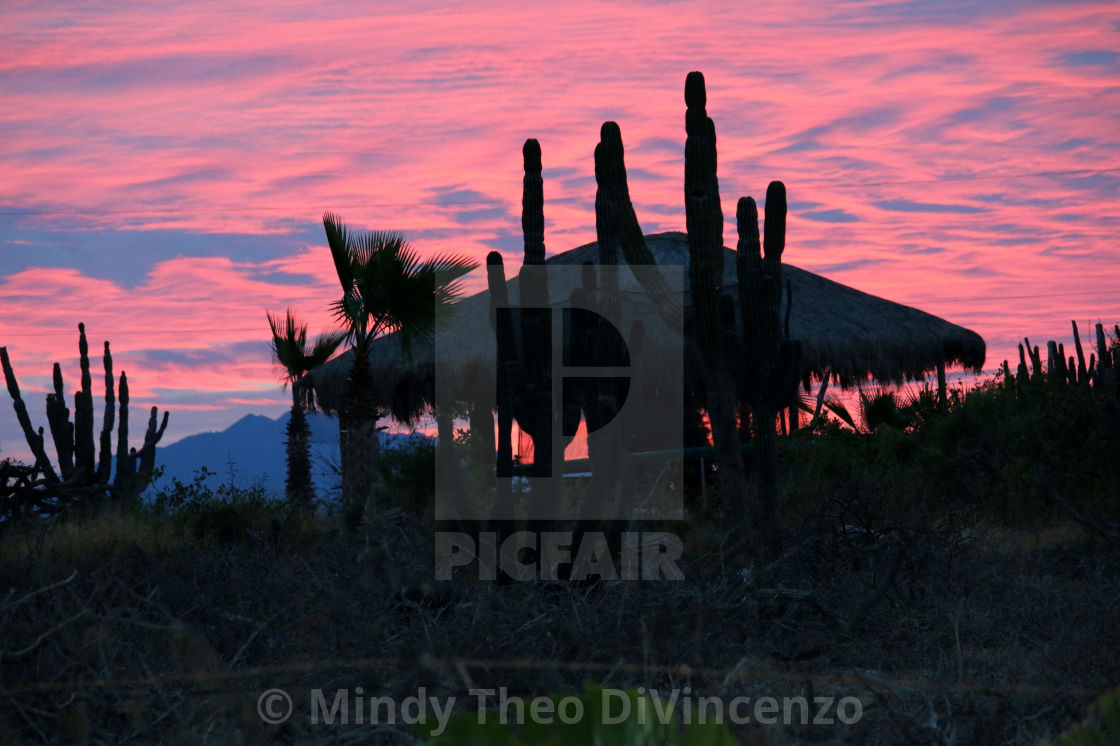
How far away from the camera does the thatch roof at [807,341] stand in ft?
56.0

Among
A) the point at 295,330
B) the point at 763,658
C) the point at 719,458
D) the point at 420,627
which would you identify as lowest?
the point at 763,658

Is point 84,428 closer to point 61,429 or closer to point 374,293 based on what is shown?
point 61,429

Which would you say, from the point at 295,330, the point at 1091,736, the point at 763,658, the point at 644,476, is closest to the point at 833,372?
the point at 644,476

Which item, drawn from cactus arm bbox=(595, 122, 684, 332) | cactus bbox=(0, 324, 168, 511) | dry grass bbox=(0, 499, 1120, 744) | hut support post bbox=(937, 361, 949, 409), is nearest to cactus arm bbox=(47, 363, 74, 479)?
cactus bbox=(0, 324, 168, 511)

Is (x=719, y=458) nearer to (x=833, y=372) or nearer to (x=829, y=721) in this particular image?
(x=829, y=721)

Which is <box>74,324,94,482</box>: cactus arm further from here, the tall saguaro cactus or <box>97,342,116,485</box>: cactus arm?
the tall saguaro cactus

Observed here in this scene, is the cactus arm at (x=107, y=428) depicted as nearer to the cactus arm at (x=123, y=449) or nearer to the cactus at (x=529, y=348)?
the cactus arm at (x=123, y=449)

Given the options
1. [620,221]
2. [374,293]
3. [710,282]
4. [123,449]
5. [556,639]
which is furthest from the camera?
[123,449]

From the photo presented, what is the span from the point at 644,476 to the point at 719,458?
7042mm

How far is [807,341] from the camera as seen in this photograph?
17.6 metres

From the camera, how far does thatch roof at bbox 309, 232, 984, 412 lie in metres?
17.1

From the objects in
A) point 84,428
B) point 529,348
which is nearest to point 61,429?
point 84,428

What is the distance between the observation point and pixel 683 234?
1936 centimetres

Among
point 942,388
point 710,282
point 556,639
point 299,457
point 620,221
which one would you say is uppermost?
point 620,221
